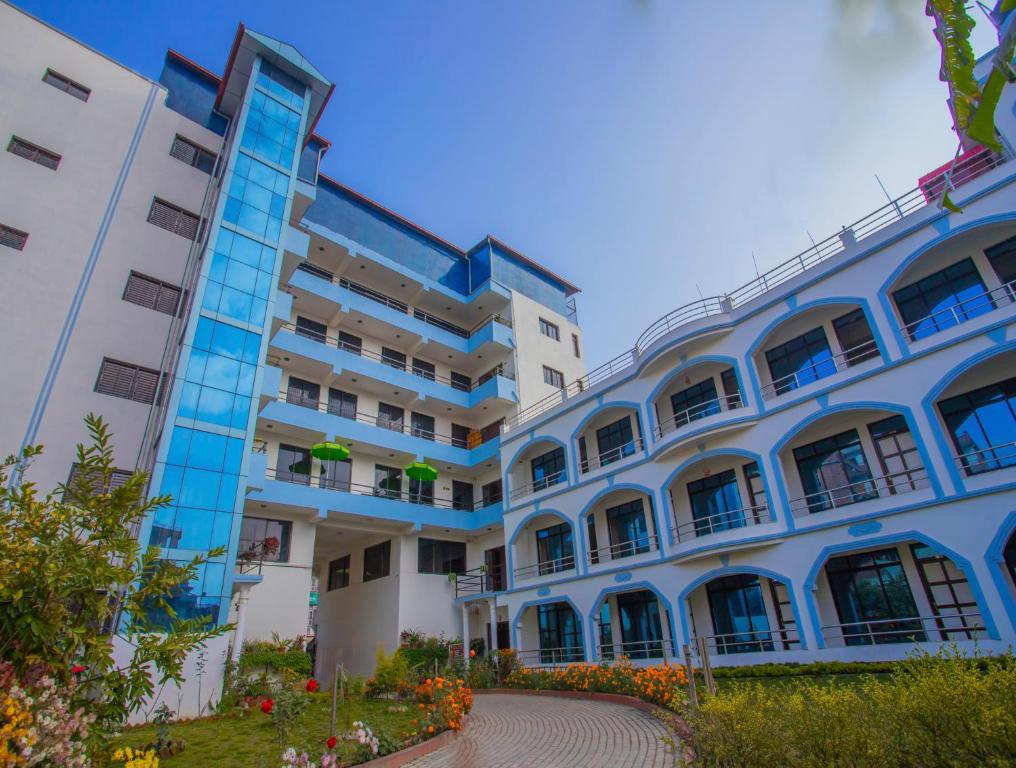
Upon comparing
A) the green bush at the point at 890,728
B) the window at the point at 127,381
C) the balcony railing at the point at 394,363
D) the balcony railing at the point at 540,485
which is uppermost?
the balcony railing at the point at 394,363

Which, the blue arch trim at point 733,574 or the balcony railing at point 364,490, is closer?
the blue arch trim at point 733,574

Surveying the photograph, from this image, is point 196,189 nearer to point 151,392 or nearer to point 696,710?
point 151,392

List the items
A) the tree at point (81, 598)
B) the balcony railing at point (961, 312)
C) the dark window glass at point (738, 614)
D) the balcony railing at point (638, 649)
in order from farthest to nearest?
the balcony railing at point (638, 649)
the dark window glass at point (738, 614)
the balcony railing at point (961, 312)
the tree at point (81, 598)

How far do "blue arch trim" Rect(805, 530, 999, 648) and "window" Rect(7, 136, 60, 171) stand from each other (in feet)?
91.3

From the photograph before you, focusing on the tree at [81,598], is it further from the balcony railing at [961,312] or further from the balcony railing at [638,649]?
the balcony railing at [961,312]

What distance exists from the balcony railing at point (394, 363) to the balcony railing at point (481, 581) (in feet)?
31.5

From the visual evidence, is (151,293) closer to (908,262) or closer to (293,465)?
(293,465)

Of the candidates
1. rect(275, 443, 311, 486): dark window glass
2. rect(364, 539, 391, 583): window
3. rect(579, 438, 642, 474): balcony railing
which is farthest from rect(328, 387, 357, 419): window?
rect(579, 438, 642, 474): balcony railing

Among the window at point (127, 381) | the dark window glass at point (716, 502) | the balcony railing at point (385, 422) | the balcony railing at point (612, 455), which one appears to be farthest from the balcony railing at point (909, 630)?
the window at point (127, 381)

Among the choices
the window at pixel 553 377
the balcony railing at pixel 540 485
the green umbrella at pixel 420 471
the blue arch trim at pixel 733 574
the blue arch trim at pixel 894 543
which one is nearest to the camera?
the blue arch trim at pixel 894 543

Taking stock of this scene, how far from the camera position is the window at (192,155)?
23.4 metres

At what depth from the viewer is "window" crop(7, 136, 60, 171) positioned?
19.4 m

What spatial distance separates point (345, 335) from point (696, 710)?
82.2 ft

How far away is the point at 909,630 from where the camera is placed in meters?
14.3
